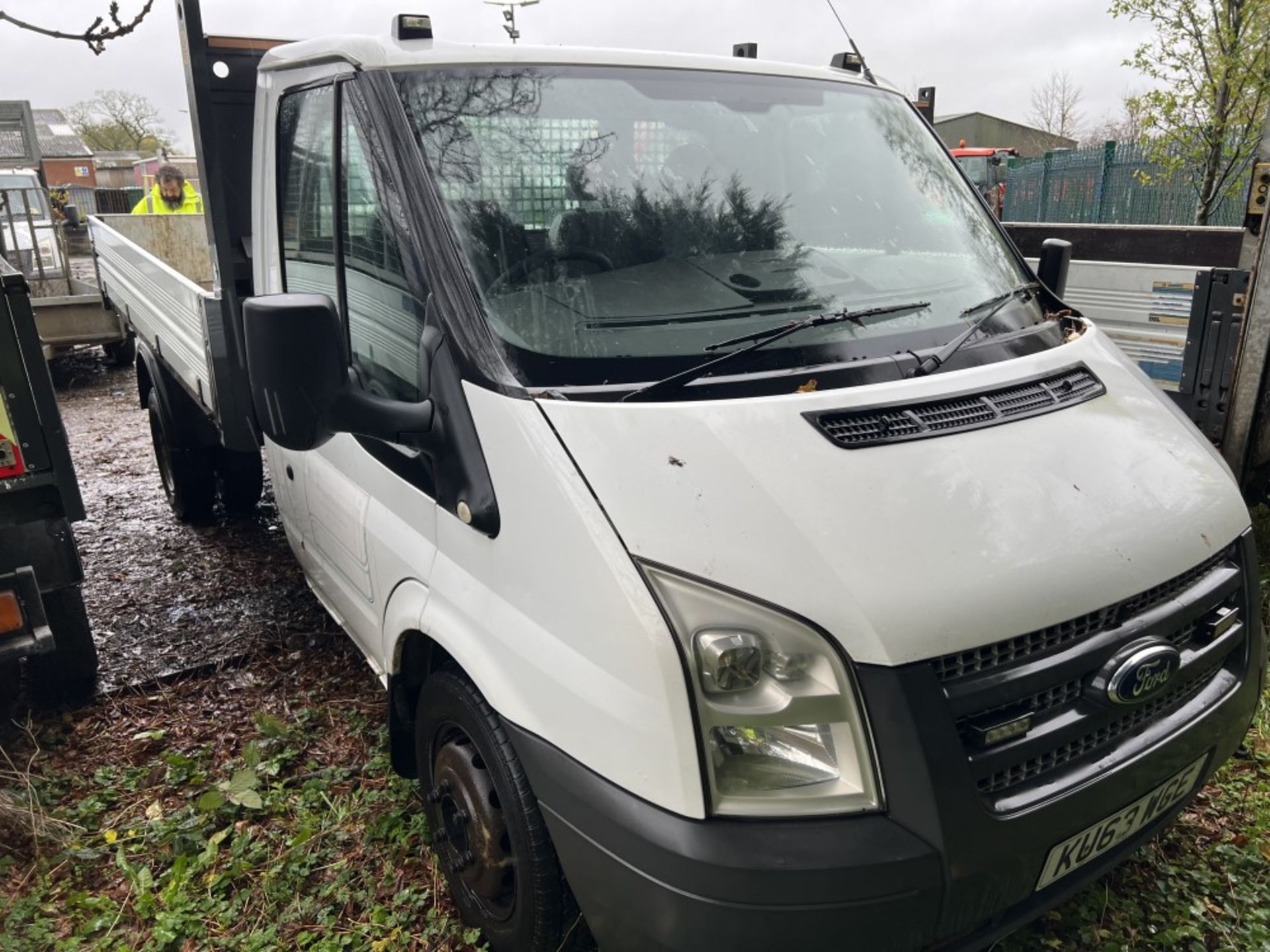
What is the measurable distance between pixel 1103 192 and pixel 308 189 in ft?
55.1

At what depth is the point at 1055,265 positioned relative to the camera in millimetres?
3309

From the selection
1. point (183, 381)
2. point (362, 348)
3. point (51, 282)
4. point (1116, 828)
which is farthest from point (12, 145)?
point (1116, 828)

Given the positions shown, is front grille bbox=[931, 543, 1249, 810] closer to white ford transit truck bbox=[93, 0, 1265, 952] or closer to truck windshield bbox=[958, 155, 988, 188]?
white ford transit truck bbox=[93, 0, 1265, 952]

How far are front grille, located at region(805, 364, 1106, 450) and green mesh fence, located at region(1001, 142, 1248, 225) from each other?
12.0 meters

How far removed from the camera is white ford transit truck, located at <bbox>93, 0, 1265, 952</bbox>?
5.87ft

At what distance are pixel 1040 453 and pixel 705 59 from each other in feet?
5.39

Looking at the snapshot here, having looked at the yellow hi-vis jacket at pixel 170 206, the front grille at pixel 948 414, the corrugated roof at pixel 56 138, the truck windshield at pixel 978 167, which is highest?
the corrugated roof at pixel 56 138

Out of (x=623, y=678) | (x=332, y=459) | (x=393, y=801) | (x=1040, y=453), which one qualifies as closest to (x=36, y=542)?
(x=332, y=459)

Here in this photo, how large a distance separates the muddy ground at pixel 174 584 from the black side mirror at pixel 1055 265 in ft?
10.8

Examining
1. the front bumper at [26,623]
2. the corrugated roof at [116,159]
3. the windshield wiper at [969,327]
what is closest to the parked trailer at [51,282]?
the front bumper at [26,623]

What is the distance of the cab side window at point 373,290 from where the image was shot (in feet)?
8.16

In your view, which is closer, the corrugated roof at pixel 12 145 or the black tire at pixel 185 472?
the black tire at pixel 185 472

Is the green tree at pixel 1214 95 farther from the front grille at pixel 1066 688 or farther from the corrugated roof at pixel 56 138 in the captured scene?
the corrugated roof at pixel 56 138

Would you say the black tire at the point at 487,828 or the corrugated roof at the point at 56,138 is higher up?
the corrugated roof at the point at 56,138
